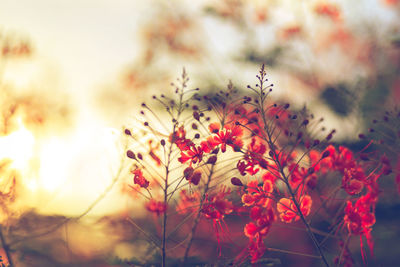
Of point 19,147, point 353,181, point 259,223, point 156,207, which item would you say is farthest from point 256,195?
point 19,147

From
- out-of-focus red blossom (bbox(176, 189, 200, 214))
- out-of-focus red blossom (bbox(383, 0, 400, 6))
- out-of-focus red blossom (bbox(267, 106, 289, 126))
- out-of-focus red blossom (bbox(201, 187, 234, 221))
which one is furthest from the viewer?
out-of-focus red blossom (bbox(383, 0, 400, 6))

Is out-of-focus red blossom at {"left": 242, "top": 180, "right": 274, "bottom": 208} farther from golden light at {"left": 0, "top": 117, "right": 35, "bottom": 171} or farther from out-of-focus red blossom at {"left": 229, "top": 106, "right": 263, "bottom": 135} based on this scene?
golden light at {"left": 0, "top": 117, "right": 35, "bottom": 171}

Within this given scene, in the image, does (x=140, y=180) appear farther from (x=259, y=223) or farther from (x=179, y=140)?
(x=259, y=223)

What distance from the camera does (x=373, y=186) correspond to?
1223 millimetres

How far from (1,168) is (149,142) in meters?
0.49

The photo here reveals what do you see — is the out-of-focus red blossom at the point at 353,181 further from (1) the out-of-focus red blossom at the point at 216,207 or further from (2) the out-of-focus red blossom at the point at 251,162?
(1) the out-of-focus red blossom at the point at 216,207

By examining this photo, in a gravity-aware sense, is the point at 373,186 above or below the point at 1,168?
below

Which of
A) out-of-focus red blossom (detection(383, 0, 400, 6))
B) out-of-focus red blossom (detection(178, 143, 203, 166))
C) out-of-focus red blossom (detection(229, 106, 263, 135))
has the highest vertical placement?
out-of-focus red blossom (detection(383, 0, 400, 6))

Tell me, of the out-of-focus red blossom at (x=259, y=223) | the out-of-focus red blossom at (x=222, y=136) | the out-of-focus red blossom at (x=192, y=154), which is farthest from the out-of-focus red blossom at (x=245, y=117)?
the out-of-focus red blossom at (x=259, y=223)

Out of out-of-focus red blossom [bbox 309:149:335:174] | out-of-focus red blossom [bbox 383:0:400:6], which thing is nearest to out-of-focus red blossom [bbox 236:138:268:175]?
out-of-focus red blossom [bbox 309:149:335:174]

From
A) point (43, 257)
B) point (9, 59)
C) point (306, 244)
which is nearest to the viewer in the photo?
point (9, 59)

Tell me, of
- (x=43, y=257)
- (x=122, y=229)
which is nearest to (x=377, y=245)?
(x=122, y=229)

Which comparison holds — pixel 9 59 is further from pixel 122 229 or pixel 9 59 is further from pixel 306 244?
pixel 306 244

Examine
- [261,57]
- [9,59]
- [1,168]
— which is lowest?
[1,168]
